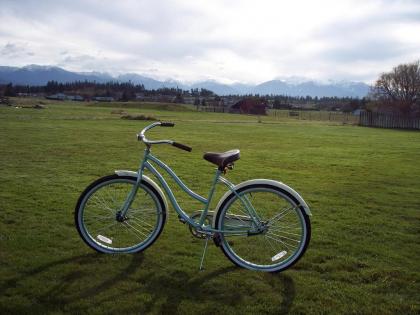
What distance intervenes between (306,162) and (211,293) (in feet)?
34.2

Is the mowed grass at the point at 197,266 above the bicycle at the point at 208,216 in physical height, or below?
below

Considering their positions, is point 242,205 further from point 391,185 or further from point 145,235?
point 391,185

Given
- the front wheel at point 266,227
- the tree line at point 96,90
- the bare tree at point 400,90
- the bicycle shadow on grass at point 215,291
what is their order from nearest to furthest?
the bicycle shadow on grass at point 215,291, the front wheel at point 266,227, the bare tree at point 400,90, the tree line at point 96,90

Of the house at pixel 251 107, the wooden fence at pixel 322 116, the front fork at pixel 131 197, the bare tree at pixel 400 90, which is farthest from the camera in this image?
the house at pixel 251 107

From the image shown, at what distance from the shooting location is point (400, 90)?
6200cm

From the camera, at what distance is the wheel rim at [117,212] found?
494 centimetres

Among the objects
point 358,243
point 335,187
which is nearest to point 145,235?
point 358,243

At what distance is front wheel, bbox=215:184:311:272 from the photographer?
452 cm

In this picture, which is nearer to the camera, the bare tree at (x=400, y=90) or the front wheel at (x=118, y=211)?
the front wheel at (x=118, y=211)

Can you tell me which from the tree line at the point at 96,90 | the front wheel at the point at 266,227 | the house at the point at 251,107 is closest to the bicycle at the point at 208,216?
the front wheel at the point at 266,227

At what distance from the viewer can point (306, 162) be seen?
1395 cm

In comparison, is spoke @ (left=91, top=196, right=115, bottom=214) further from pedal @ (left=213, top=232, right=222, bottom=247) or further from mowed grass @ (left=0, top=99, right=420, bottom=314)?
pedal @ (left=213, top=232, right=222, bottom=247)

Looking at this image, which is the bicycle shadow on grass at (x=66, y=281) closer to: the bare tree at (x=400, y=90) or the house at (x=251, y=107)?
the bare tree at (x=400, y=90)

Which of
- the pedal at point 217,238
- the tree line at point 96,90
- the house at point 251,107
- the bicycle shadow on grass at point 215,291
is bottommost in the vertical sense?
the bicycle shadow on grass at point 215,291
